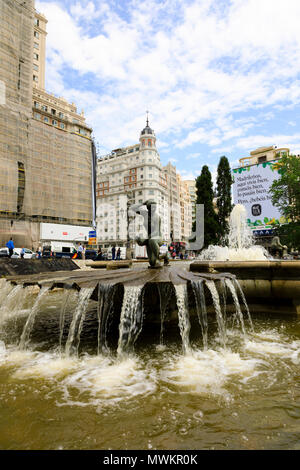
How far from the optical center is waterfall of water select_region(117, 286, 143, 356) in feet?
12.3

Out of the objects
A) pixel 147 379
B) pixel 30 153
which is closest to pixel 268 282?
pixel 147 379

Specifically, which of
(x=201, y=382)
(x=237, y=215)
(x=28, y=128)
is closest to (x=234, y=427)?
(x=201, y=382)

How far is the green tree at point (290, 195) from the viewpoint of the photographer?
20.0 meters

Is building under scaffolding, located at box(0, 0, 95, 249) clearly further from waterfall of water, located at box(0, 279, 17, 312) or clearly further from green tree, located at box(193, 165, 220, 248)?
waterfall of water, located at box(0, 279, 17, 312)

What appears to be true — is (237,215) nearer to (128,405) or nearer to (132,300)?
(132,300)

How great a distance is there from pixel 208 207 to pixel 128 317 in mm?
35308

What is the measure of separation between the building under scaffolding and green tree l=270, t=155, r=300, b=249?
91.8 ft

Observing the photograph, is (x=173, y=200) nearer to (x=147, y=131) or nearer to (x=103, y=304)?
(x=147, y=131)

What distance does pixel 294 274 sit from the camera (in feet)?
19.6

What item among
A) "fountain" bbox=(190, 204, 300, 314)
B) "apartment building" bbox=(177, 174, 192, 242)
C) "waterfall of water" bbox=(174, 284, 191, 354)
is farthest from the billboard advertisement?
"apartment building" bbox=(177, 174, 192, 242)

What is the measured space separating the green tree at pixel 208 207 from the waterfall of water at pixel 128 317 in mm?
33394

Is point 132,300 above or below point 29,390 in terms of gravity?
above

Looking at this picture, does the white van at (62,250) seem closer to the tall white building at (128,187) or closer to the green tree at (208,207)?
the green tree at (208,207)
